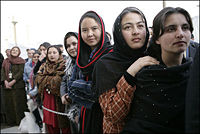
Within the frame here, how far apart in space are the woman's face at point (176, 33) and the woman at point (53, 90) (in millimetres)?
2016

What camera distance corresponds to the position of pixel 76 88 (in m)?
1.80

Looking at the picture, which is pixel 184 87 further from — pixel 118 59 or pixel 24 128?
pixel 24 128

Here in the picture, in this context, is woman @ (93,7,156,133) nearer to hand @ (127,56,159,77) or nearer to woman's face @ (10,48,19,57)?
hand @ (127,56,159,77)

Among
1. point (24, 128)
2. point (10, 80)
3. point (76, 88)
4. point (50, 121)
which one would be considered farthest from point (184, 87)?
point (10, 80)

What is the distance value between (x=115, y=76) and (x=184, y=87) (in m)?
0.51

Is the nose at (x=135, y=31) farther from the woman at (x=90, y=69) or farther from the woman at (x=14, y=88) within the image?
the woman at (x=14, y=88)

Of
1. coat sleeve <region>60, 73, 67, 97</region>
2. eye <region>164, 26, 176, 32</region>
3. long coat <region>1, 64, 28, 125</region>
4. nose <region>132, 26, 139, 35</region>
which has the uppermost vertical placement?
nose <region>132, 26, 139, 35</region>

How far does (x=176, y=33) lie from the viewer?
2.88ft

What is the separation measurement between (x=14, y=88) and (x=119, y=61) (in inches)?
172

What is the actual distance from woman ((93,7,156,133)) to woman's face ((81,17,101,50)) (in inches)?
15.2

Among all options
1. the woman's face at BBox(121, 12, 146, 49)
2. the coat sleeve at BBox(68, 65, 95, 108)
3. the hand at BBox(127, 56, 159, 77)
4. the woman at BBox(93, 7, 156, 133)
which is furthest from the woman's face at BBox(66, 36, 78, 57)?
the hand at BBox(127, 56, 159, 77)

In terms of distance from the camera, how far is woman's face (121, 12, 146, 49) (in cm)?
121

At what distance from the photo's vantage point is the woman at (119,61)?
1171 mm

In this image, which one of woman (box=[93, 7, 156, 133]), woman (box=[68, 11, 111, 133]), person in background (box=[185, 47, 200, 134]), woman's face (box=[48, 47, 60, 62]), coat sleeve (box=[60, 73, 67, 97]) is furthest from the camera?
woman's face (box=[48, 47, 60, 62])
